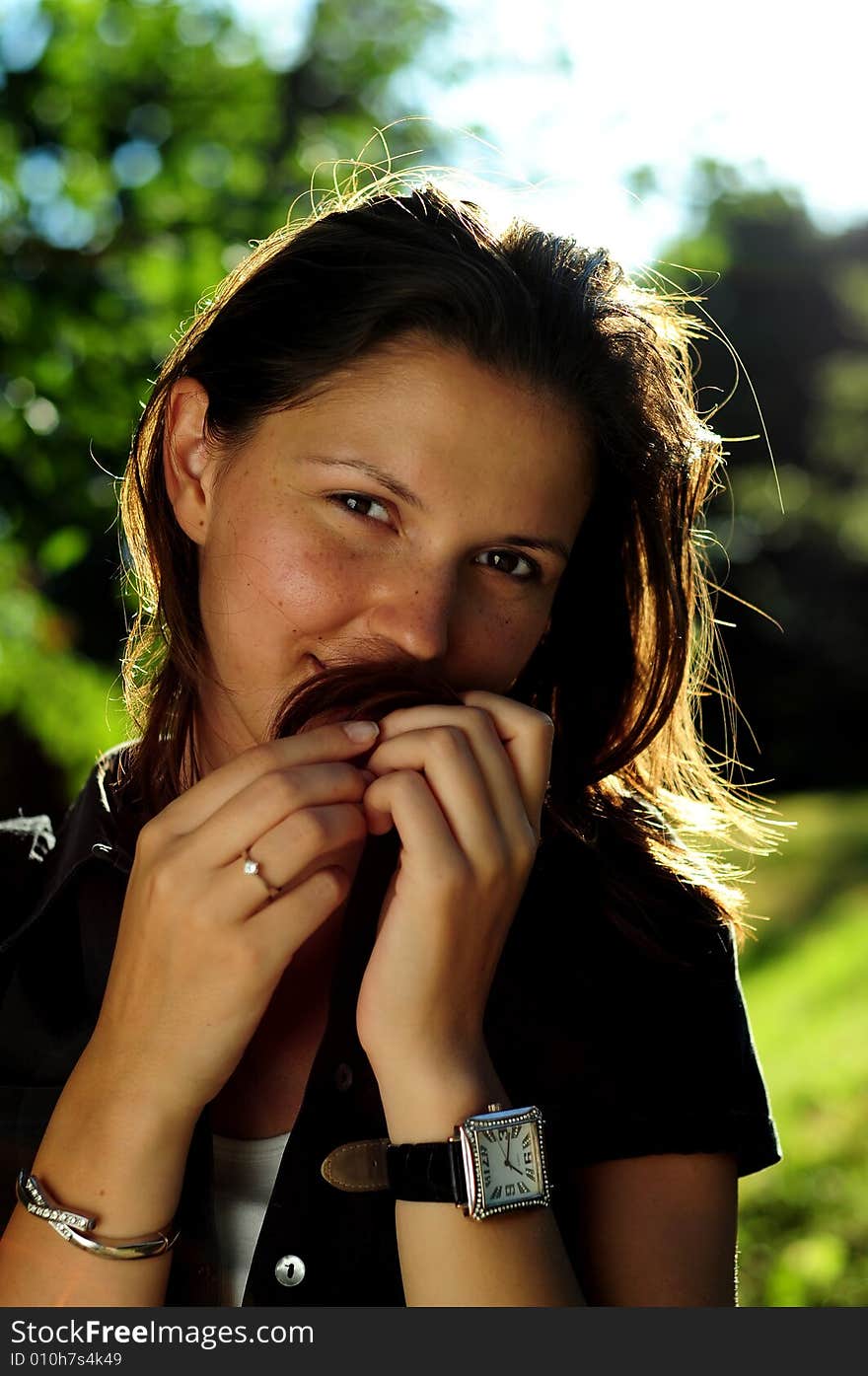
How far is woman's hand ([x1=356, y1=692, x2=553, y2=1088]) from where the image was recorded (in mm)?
1757

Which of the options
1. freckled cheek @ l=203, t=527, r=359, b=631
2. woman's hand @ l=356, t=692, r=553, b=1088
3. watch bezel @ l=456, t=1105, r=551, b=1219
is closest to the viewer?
watch bezel @ l=456, t=1105, r=551, b=1219

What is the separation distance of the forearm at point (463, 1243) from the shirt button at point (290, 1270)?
0.64ft

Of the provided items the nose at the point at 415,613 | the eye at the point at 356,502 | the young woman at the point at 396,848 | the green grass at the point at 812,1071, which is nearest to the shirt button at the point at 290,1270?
the young woman at the point at 396,848

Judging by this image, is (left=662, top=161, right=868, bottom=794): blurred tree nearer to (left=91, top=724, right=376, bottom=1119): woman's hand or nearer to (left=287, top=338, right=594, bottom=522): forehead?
(left=287, top=338, right=594, bottom=522): forehead

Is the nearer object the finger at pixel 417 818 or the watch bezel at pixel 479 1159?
the watch bezel at pixel 479 1159

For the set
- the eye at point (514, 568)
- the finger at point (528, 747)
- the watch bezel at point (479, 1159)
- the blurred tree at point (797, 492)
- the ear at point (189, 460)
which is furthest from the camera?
the blurred tree at point (797, 492)

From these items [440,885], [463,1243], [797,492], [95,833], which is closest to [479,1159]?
[463,1243]

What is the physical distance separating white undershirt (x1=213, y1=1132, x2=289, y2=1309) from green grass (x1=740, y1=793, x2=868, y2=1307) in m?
1.43

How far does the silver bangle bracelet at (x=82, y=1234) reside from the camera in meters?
1.68

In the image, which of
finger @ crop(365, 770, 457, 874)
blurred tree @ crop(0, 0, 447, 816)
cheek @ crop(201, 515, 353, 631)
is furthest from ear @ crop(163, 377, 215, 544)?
blurred tree @ crop(0, 0, 447, 816)

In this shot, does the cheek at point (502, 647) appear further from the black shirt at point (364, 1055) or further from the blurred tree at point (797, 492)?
the blurred tree at point (797, 492)

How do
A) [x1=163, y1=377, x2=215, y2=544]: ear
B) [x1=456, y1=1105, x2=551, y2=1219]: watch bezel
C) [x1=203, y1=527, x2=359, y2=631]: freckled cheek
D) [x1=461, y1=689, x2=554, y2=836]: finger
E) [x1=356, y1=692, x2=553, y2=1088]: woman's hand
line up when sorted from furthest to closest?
[x1=163, y1=377, x2=215, y2=544]: ear → [x1=203, y1=527, x2=359, y2=631]: freckled cheek → [x1=461, y1=689, x2=554, y2=836]: finger → [x1=356, y1=692, x2=553, y2=1088]: woman's hand → [x1=456, y1=1105, x2=551, y2=1219]: watch bezel

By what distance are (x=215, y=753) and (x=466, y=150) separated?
3356 millimetres

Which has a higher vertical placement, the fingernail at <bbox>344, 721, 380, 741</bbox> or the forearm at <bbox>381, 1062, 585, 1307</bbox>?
the fingernail at <bbox>344, 721, 380, 741</bbox>
